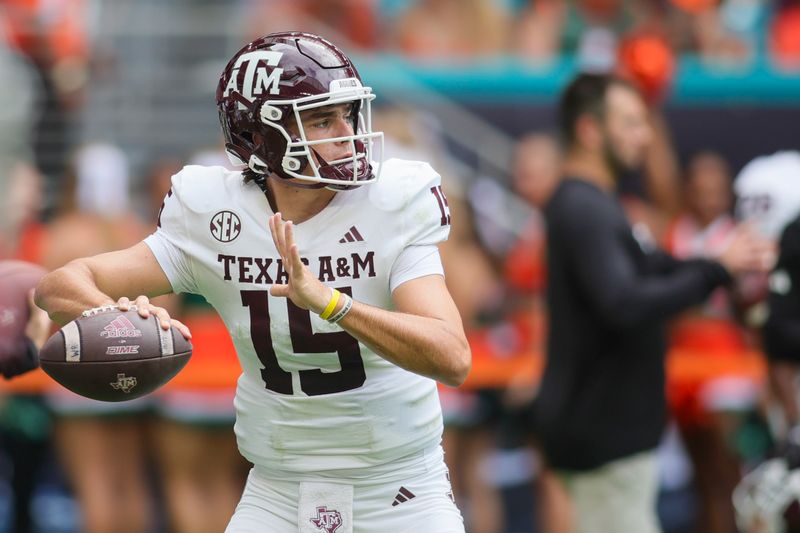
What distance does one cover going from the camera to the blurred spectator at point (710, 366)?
7070mm

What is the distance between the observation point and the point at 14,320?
3.96m

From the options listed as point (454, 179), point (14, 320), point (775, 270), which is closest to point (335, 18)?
point (454, 179)

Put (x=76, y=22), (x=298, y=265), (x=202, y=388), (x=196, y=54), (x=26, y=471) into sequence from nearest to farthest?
(x=298, y=265), (x=202, y=388), (x=26, y=471), (x=76, y=22), (x=196, y=54)

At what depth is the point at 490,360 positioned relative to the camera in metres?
7.17

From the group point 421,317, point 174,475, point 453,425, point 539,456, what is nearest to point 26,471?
point 174,475

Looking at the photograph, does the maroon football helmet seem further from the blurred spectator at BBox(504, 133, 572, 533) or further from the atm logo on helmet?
the blurred spectator at BBox(504, 133, 572, 533)

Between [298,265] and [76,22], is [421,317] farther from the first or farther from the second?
[76,22]

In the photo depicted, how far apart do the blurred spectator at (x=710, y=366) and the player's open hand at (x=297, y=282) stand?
3894mm

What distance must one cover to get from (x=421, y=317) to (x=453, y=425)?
382 cm

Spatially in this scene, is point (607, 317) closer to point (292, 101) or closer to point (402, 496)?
point (402, 496)

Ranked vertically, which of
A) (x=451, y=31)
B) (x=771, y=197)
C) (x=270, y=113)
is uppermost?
(x=270, y=113)

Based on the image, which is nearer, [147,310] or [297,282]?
[297,282]

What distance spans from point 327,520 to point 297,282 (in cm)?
72

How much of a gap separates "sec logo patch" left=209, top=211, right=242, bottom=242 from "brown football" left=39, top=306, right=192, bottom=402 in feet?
0.98
